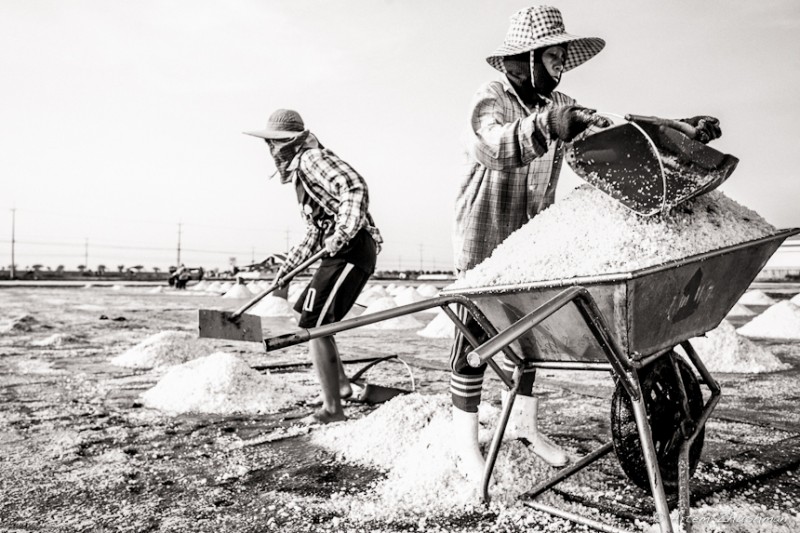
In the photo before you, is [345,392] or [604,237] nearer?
[604,237]

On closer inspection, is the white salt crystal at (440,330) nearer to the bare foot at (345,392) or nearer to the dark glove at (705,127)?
the bare foot at (345,392)

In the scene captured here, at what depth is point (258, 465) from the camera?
2416 millimetres

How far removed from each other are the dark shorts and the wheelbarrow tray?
127cm

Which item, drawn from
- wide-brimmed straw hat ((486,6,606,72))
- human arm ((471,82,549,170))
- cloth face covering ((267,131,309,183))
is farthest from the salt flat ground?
wide-brimmed straw hat ((486,6,606,72))

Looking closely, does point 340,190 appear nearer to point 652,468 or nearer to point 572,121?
point 572,121

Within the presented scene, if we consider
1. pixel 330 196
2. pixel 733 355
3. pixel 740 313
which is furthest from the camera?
pixel 740 313

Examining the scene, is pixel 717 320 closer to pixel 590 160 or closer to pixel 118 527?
pixel 590 160

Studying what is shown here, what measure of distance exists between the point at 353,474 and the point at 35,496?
3.60ft

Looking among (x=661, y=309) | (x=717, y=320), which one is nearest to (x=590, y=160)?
(x=661, y=309)

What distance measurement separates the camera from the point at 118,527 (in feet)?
5.97

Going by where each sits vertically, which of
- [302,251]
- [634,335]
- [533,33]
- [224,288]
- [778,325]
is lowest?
[224,288]

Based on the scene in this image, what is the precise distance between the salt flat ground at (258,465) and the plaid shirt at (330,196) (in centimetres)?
94

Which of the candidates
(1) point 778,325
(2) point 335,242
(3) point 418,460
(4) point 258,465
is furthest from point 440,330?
(3) point 418,460

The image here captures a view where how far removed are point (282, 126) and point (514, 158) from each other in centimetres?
173
